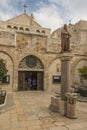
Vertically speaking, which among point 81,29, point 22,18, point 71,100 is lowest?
point 71,100

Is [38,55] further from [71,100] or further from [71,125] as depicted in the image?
[71,125]

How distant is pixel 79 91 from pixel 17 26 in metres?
22.0

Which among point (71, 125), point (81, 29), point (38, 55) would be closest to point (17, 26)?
point (81, 29)

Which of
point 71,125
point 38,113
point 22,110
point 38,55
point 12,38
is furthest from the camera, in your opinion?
point 38,55

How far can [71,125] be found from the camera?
6.94 m

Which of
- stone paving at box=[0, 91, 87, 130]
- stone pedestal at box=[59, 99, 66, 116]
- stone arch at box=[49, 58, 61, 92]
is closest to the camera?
stone paving at box=[0, 91, 87, 130]

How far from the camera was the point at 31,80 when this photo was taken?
59.2 feet

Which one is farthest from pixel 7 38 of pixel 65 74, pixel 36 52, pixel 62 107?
pixel 62 107

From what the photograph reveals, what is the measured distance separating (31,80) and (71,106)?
1022 centimetres

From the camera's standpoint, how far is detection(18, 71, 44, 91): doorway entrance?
1734 cm

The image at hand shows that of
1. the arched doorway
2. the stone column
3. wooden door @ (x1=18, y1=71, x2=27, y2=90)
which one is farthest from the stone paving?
the arched doorway

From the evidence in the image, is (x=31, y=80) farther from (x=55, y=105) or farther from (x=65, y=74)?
(x=65, y=74)

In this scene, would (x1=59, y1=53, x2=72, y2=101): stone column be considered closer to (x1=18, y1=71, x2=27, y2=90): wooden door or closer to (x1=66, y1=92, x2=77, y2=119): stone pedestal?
(x1=66, y1=92, x2=77, y2=119): stone pedestal

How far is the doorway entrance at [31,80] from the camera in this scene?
1734 cm
